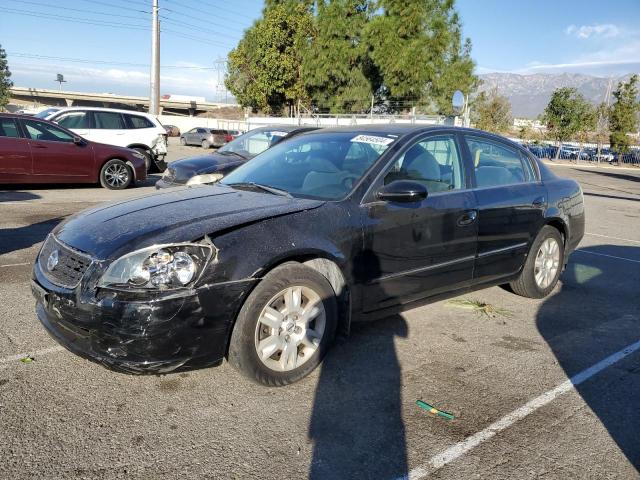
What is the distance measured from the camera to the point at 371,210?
12.0ft

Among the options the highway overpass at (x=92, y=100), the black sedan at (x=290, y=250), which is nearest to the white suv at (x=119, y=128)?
the black sedan at (x=290, y=250)

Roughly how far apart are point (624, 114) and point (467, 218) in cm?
4338

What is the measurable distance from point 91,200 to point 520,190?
785cm

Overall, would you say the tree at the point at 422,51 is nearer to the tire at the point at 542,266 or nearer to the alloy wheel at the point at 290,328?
the tire at the point at 542,266

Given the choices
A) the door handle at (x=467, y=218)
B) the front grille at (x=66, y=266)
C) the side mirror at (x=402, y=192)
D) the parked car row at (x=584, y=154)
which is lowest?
the parked car row at (x=584, y=154)

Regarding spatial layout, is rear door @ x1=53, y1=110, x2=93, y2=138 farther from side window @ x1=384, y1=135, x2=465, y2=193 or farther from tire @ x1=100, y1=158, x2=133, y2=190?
side window @ x1=384, y1=135, x2=465, y2=193

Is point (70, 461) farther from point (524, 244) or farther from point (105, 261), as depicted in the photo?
point (524, 244)

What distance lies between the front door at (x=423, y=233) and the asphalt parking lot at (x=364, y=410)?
447mm

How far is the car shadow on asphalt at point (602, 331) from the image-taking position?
310 cm

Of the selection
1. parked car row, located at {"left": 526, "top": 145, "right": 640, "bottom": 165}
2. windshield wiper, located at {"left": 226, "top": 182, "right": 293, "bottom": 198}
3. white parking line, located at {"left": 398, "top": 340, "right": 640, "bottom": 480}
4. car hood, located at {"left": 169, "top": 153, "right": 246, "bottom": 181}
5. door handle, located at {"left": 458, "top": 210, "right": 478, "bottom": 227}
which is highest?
windshield wiper, located at {"left": 226, "top": 182, "right": 293, "bottom": 198}

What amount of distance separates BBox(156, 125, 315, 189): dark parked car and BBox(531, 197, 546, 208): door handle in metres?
4.03

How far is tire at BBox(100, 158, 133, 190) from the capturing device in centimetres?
1138

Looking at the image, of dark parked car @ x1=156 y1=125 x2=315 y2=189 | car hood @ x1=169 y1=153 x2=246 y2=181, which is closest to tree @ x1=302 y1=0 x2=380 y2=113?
dark parked car @ x1=156 y1=125 x2=315 y2=189

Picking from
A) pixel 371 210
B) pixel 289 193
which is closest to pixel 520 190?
pixel 371 210
